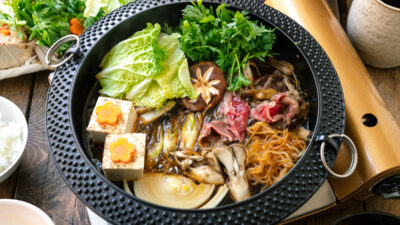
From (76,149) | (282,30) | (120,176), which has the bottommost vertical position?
(120,176)

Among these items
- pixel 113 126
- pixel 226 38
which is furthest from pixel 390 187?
pixel 113 126

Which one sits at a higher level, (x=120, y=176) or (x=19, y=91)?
(x=120, y=176)

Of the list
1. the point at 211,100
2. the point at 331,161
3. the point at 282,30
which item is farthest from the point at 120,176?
the point at 282,30

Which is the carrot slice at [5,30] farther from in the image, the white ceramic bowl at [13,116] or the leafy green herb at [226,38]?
the leafy green herb at [226,38]

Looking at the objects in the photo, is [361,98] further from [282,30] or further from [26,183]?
[26,183]

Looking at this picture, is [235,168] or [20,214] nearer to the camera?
[235,168]

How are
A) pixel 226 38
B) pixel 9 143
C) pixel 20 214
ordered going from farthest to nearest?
pixel 9 143 → pixel 226 38 → pixel 20 214

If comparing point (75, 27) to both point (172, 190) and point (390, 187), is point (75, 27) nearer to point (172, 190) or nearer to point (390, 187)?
point (172, 190)

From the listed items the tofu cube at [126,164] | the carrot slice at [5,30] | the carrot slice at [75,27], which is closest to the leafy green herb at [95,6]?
the carrot slice at [75,27]
